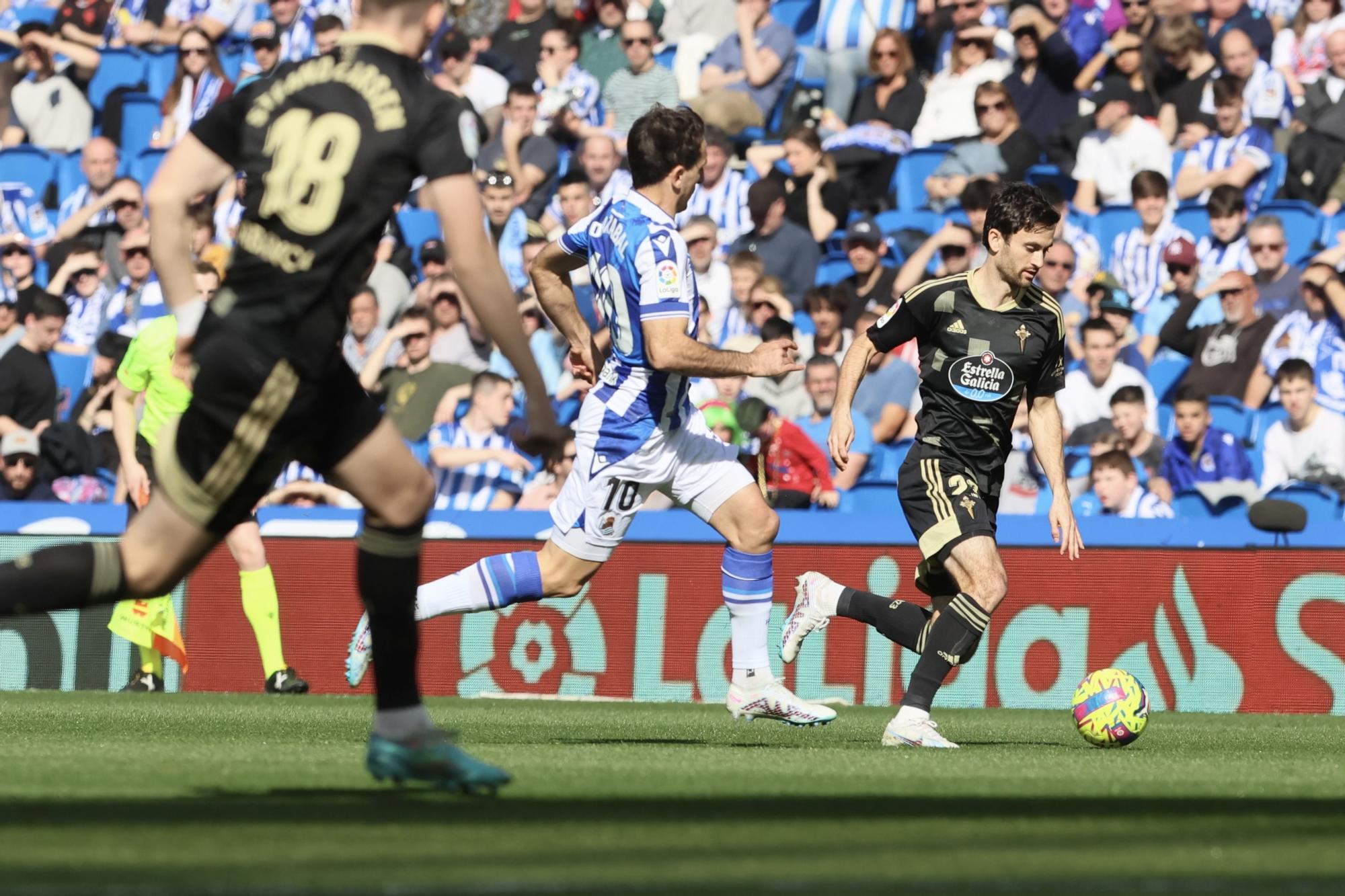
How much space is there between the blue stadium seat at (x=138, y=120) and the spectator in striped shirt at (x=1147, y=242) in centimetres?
1040

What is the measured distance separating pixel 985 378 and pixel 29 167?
1432 cm

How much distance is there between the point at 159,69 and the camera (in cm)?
2184

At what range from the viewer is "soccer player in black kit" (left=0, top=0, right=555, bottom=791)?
5543mm

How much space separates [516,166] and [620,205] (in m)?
10.2

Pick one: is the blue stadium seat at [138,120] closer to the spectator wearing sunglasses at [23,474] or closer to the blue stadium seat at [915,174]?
the spectator wearing sunglasses at [23,474]

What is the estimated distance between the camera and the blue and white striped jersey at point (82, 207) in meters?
19.4

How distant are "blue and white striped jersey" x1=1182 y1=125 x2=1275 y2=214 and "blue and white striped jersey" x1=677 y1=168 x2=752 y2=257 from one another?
370 centimetres

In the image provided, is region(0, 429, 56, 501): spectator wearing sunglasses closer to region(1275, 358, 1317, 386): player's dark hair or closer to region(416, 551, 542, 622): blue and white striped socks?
region(416, 551, 542, 622): blue and white striped socks

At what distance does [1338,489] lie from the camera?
1395cm

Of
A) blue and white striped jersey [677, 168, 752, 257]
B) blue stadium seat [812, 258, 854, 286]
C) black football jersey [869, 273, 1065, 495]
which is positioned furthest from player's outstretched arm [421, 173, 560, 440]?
blue and white striped jersey [677, 168, 752, 257]

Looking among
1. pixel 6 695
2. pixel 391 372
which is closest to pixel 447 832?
pixel 6 695

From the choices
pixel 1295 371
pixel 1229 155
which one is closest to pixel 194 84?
pixel 1229 155

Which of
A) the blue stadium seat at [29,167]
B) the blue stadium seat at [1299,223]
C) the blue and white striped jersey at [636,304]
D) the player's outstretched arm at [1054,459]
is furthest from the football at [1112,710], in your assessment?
the blue stadium seat at [29,167]

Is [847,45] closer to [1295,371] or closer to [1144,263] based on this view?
[1144,263]
